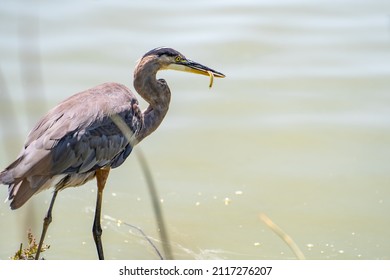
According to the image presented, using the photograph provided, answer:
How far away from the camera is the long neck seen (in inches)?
163

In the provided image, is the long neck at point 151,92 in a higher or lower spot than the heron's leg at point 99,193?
higher

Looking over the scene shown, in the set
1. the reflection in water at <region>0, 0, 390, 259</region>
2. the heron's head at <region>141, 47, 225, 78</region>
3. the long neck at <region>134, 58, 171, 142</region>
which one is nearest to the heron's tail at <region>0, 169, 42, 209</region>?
the reflection in water at <region>0, 0, 390, 259</region>

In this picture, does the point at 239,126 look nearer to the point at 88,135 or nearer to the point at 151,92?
the point at 151,92

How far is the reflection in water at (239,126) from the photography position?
15.6 ft

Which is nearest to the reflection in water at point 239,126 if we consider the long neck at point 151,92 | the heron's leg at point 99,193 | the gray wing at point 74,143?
the gray wing at point 74,143

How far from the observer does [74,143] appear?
12.0ft

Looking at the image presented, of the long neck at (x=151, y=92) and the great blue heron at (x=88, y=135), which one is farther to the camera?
the long neck at (x=151, y=92)

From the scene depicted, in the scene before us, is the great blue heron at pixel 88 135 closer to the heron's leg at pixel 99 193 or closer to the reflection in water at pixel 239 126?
the heron's leg at pixel 99 193

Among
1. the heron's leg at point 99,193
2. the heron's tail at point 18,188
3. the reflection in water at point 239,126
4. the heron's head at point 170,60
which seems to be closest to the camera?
the heron's tail at point 18,188

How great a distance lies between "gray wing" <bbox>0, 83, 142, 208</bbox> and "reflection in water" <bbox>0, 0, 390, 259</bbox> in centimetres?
17

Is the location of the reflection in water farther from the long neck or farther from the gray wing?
the long neck

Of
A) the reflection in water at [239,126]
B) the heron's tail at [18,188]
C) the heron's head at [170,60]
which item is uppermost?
the heron's head at [170,60]

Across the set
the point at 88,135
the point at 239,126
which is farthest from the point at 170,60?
the point at 239,126
